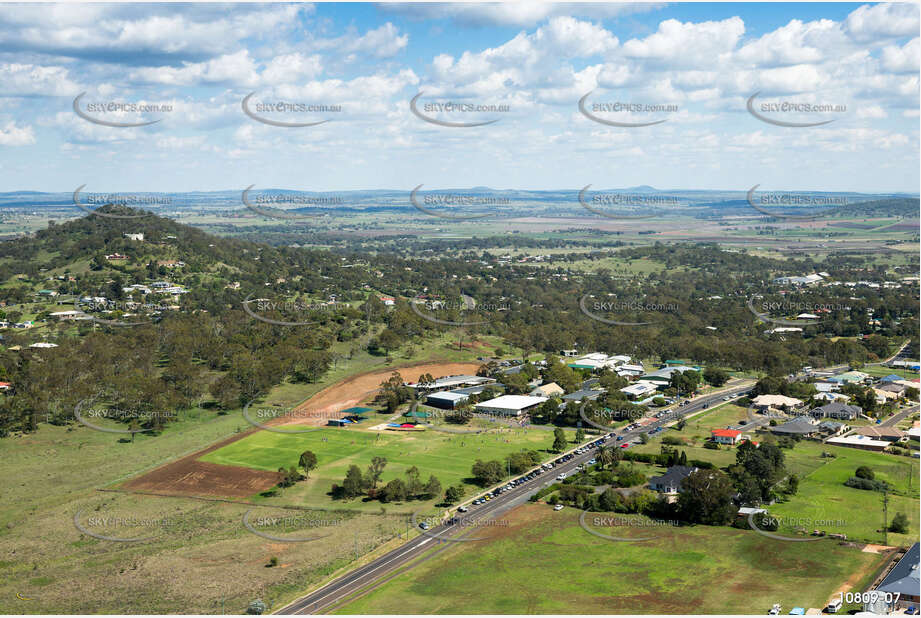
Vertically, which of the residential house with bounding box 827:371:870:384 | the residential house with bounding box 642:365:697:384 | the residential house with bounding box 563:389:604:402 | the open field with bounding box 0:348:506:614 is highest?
the residential house with bounding box 827:371:870:384

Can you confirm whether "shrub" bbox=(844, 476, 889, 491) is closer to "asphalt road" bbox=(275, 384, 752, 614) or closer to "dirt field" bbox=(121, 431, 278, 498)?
"asphalt road" bbox=(275, 384, 752, 614)

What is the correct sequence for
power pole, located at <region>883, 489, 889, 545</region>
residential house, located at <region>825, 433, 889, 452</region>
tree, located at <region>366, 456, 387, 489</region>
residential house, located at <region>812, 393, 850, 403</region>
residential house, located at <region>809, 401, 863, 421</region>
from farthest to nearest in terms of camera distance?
residential house, located at <region>812, 393, 850, 403</region> → residential house, located at <region>809, 401, 863, 421</region> → residential house, located at <region>825, 433, 889, 452</region> → tree, located at <region>366, 456, 387, 489</region> → power pole, located at <region>883, 489, 889, 545</region>

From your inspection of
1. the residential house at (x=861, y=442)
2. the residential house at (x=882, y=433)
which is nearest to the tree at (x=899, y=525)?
the residential house at (x=861, y=442)

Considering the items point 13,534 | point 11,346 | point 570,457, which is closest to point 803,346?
point 570,457

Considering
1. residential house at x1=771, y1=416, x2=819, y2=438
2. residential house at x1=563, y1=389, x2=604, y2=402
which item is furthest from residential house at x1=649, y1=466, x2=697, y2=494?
residential house at x1=563, y1=389, x2=604, y2=402

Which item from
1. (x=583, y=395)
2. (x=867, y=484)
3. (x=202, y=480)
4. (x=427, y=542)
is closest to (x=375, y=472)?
(x=427, y=542)

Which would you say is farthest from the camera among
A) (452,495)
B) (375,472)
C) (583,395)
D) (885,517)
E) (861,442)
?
(583,395)

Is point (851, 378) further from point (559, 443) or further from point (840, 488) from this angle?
point (559, 443)
